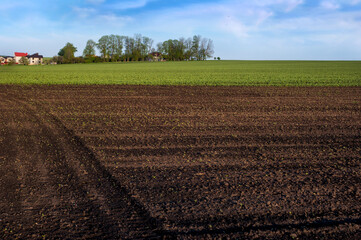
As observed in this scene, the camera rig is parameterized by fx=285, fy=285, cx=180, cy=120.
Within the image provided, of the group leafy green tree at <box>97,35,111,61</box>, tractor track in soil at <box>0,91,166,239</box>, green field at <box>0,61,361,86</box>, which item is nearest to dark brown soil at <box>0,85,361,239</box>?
tractor track in soil at <box>0,91,166,239</box>

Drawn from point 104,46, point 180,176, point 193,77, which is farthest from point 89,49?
point 180,176

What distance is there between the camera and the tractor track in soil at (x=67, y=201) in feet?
12.5

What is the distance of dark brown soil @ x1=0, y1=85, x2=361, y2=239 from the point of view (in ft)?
12.9

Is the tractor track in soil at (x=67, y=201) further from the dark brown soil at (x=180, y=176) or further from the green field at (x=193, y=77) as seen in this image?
the green field at (x=193, y=77)

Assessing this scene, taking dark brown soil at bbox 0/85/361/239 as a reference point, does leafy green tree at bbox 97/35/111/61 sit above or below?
above

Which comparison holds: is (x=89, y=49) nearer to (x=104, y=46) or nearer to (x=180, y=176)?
(x=104, y=46)

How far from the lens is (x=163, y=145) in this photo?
7.47 metres

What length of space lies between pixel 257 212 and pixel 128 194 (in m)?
2.10

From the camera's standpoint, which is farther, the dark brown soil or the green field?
the green field

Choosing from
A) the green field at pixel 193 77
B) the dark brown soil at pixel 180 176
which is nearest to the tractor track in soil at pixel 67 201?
the dark brown soil at pixel 180 176

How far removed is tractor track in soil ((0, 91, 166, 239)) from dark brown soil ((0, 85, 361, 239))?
18mm

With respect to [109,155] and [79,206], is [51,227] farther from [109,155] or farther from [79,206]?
[109,155]

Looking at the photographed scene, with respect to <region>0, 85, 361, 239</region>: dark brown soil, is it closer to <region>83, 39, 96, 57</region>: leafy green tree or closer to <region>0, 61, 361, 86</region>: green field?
<region>0, 61, 361, 86</region>: green field

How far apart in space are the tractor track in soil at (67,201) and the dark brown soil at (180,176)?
0.7 inches
